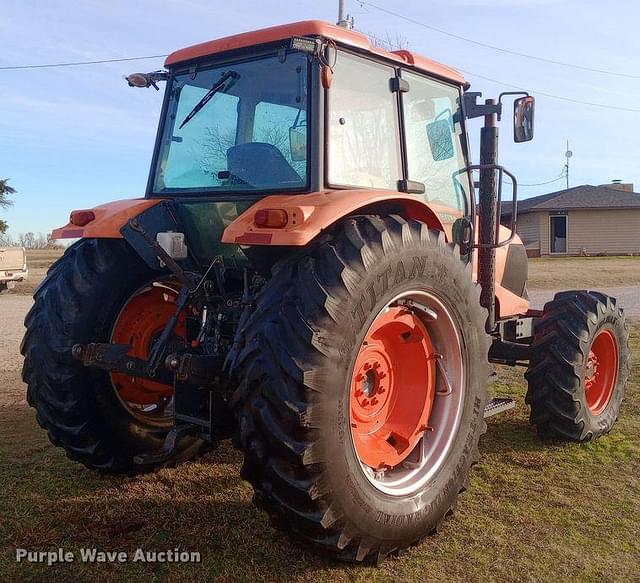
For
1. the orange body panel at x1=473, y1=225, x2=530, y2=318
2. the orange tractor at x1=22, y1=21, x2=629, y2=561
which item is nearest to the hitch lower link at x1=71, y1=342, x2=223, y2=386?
the orange tractor at x1=22, y1=21, x2=629, y2=561

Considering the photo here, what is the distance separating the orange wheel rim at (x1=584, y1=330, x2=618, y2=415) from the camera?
5.29m

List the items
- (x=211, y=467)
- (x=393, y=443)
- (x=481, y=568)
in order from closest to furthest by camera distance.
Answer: (x=481, y=568)
(x=393, y=443)
(x=211, y=467)

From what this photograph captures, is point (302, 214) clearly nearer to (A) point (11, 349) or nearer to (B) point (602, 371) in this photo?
(B) point (602, 371)

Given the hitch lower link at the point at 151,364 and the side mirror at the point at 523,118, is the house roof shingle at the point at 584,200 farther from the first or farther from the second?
the hitch lower link at the point at 151,364

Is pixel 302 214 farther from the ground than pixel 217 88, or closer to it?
closer to it

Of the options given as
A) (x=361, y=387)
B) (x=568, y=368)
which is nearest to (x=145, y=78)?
(x=361, y=387)

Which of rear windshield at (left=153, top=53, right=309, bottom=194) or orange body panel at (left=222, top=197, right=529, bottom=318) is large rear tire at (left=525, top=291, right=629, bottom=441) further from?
rear windshield at (left=153, top=53, right=309, bottom=194)

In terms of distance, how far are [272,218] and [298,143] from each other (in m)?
0.79

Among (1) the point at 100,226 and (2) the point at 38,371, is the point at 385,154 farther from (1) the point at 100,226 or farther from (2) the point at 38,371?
(2) the point at 38,371

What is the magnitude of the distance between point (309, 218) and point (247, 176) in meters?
0.91

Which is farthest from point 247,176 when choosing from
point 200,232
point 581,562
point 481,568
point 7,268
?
point 7,268

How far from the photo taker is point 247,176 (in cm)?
364

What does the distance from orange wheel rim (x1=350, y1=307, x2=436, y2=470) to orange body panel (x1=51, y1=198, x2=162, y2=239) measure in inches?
61.2

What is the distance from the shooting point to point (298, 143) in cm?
350
